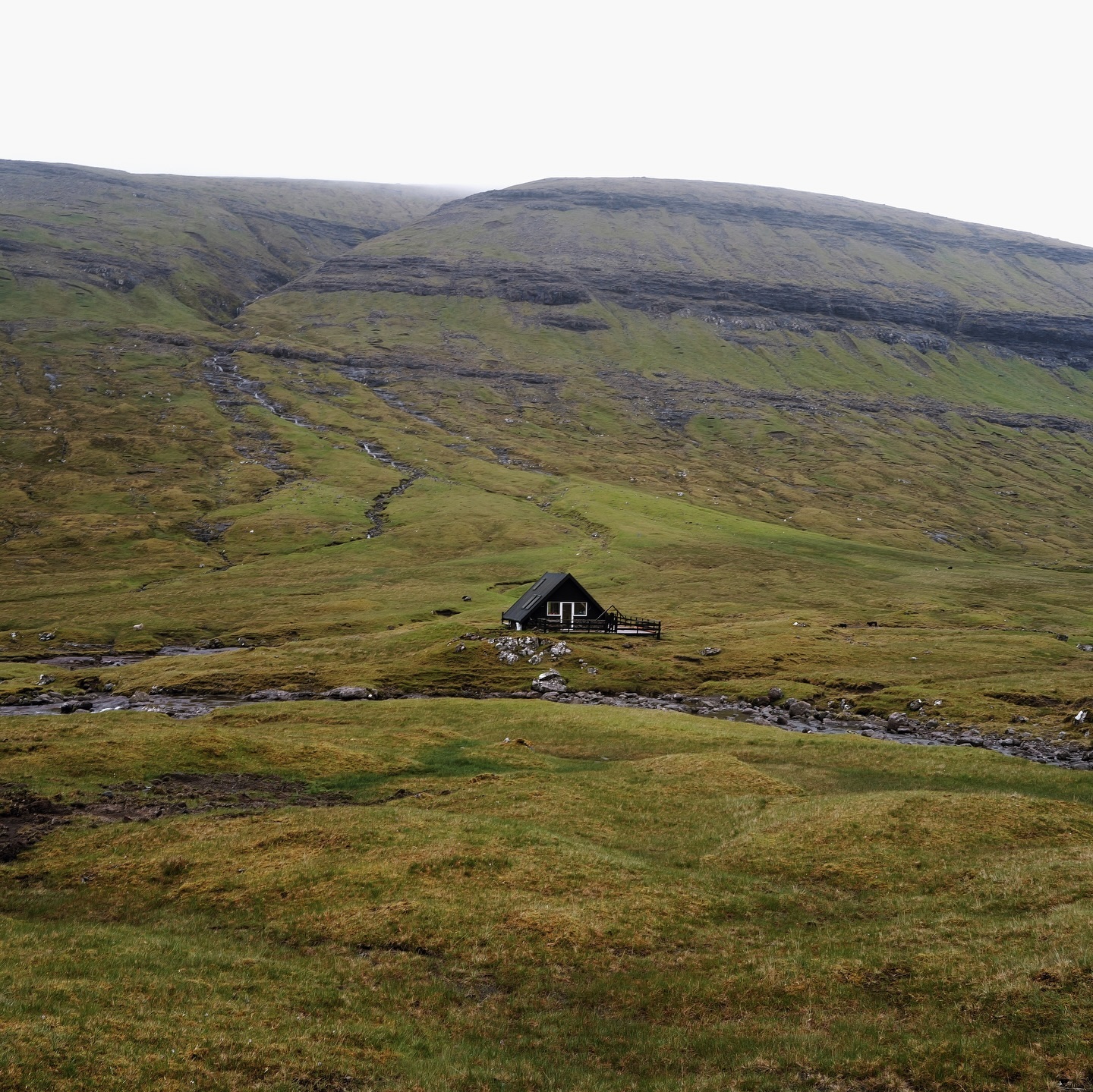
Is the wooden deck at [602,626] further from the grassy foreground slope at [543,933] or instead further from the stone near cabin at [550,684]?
the grassy foreground slope at [543,933]

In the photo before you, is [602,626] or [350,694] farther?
[602,626]

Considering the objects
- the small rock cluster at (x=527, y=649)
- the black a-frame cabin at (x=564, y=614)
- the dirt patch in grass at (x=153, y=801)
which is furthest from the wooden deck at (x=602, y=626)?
the dirt patch in grass at (x=153, y=801)

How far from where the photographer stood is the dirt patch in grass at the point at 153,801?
37.3 m

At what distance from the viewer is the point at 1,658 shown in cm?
9975

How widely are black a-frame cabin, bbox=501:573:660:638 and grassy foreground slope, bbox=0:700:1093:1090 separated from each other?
53.7 m

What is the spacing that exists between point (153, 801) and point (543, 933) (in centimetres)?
2508

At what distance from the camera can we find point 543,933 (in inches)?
1065

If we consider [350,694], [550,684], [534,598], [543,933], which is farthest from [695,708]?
[543,933]

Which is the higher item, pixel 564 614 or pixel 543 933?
pixel 543 933

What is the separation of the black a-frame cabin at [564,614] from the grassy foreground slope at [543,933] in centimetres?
5367

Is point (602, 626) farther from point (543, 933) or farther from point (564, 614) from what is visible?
point (543, 933)

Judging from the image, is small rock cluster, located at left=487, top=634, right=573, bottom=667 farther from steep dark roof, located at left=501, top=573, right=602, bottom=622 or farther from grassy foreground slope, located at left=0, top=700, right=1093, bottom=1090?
grassy foreground slope, located at left=0, top=700, right=1093, bottom=1090

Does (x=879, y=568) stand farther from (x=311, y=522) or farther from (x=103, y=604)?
(x=103, y=604)

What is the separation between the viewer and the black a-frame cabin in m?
104
